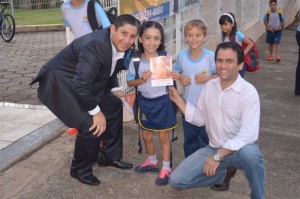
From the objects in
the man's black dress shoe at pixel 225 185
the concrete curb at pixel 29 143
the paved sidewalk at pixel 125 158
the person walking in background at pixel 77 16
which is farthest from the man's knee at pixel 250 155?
the concrete curb at pixel 29 143

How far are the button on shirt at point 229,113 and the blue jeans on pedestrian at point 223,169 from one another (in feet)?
0.28

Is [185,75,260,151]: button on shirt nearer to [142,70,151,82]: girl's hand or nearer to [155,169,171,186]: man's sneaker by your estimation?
[142,70,151,82]: girl's hand

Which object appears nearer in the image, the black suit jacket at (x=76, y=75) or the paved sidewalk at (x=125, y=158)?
the black suit jacket at (x=76, y=75)

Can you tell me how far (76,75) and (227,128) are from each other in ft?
4.38

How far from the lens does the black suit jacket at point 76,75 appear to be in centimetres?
348

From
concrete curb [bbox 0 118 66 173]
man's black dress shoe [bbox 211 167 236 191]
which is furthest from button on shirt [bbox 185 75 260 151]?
concrete curb [bbox 0 118 66 173]

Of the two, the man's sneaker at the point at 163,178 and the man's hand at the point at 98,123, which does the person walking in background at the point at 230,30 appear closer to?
the man's sneaker at the point at 163,178

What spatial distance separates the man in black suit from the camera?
3.46 m

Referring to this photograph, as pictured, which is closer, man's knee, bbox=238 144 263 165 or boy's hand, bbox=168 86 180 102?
man's knee, bbox=238 144 263 165

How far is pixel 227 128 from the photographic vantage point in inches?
132

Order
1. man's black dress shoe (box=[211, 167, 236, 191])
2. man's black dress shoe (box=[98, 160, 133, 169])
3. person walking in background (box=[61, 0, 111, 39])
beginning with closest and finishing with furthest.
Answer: man's black dress shoe (box=[211, 167, 236, 191])
man's black dress shoe (box=[98, 160, 133, 169])
person walking in background (box=[61, 0, 111, 39])

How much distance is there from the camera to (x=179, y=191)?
3801 mm

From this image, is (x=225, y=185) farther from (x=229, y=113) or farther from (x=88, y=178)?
(x=88, y=178)

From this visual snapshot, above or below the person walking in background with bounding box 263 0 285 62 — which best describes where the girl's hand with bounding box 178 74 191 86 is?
below
